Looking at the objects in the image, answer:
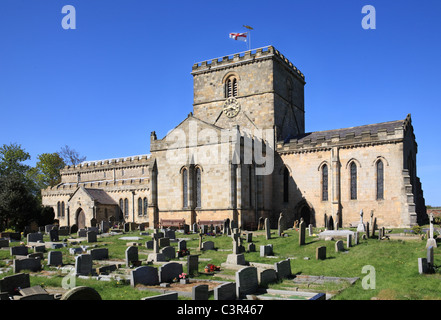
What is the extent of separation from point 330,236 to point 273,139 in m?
15.2

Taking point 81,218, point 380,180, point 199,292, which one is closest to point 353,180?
point 380,180

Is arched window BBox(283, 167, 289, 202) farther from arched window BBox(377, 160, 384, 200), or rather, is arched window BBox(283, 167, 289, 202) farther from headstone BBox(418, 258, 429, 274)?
headstone BBox(418, 258, 429, 274)

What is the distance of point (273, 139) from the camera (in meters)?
38.3

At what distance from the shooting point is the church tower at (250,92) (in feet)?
129

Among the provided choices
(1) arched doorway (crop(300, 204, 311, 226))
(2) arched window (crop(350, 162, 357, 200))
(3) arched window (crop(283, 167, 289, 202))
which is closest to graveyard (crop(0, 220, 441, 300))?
(2) arched window (crop(350, 162, 357, 200))

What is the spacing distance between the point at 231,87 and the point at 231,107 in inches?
81.6

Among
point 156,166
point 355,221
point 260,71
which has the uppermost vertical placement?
point 260,71

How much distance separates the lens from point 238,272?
40.9 ft

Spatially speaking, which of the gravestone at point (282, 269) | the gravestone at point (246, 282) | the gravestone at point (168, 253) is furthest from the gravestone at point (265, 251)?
the gravestone at point (246, 282)

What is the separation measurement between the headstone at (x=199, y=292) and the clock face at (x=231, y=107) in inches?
1206

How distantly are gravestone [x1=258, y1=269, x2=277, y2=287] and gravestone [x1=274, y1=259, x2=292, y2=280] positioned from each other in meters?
0.16
